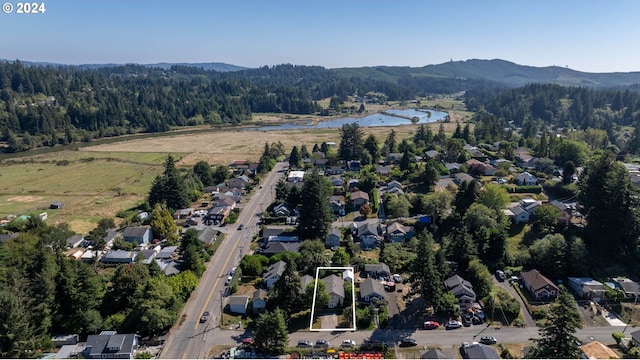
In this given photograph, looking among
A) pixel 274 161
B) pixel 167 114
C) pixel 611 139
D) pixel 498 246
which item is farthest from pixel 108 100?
pixel 611 139

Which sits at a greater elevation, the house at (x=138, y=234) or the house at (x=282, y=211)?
the house at (x=282, y=211)

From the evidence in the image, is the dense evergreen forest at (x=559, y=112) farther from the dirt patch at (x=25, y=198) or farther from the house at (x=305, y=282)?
the dirt patch at (x=25, y=198)

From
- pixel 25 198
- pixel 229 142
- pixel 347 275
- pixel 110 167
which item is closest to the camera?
pixel 347 275

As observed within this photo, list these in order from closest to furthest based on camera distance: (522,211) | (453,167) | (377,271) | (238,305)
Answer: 1. (238,305)
2. (377,271)
3. (522,211)
4. (453,167)

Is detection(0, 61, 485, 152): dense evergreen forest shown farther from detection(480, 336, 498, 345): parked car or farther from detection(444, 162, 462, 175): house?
detection(480, 336, 498, 345): parked car

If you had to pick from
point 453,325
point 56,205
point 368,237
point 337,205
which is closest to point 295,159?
point 337,205

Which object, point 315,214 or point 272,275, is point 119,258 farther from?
point 315,214

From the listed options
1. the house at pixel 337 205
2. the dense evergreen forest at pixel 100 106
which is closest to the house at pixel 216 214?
the house at pixel 337 205
